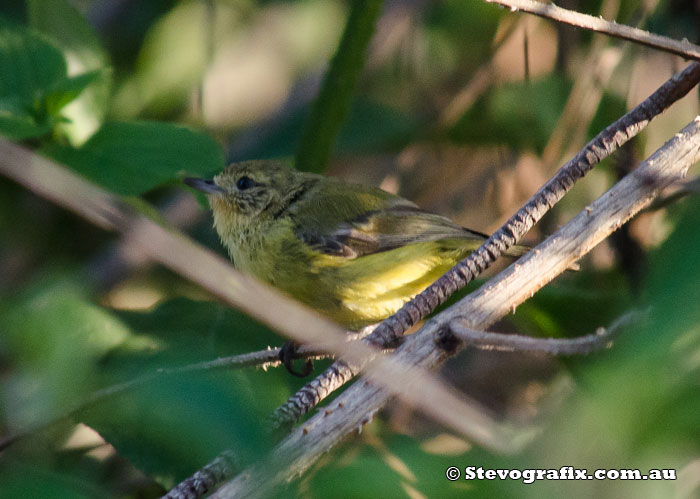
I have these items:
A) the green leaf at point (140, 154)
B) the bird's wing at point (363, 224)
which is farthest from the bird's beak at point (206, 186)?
the green leaf at point (140, 154)

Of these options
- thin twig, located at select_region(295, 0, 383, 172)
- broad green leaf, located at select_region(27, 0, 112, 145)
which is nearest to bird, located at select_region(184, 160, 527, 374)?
thin twig, located at select_region(295, 0, 383, 172)

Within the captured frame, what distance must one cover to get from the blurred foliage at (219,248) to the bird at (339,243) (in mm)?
298

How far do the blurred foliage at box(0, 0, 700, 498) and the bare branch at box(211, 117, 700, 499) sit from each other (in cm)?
13

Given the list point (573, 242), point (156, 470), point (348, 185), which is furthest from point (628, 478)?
point (348, 185)

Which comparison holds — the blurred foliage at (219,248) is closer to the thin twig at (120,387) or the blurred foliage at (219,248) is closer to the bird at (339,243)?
the thin twig at (120,387)

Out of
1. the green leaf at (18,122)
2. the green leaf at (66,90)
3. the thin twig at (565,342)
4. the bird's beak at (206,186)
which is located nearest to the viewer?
the thin twig at (565,342)

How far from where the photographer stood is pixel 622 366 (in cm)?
68

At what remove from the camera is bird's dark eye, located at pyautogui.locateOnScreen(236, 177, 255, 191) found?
11.9 feet

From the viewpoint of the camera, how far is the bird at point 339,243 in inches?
120

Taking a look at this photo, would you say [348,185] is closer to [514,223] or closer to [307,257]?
[307,257]

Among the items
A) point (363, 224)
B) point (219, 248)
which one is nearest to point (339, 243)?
point (363, 224)

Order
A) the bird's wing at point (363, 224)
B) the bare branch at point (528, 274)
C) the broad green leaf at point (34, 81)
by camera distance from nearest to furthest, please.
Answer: the bare branch at point (528, 274) < the broad green leaf at point (34, 81) < the bird's wing at point (363, 224)

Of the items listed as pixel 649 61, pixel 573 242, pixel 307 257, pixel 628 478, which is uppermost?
pixel 649 61

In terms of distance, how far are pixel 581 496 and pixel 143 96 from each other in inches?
145
